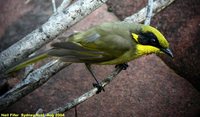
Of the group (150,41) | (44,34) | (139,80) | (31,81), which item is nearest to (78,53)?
(44,34)

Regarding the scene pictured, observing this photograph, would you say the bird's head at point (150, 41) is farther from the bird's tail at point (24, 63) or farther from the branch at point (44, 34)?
the bird's tail at point (24, 63)

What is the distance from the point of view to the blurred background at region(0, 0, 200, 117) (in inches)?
177

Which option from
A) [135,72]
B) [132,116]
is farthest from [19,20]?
[132,116]

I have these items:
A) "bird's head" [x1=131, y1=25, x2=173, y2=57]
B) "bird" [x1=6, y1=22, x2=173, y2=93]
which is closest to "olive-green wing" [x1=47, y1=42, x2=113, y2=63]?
"bird" [x1=6, y1=22, x2=173, y2=93]

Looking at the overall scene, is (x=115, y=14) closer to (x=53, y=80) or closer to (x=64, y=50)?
(x=53, y=80)

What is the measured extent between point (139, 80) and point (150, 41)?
142cm

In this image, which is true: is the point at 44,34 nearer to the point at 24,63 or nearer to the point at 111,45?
the point at 24,63

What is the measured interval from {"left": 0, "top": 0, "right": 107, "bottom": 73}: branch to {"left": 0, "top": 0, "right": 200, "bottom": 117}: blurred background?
0.64 metres

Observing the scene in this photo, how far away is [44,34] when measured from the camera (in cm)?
392

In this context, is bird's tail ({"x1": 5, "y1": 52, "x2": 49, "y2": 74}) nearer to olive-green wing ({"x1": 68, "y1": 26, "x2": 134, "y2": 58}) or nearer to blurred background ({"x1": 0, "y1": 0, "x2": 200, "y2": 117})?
olive-green wing ({"x1": 68, "y1": 26, "x2": 134, "y2": 58})

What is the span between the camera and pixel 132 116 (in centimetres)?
441

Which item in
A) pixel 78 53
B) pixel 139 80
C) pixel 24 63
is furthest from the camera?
pixel 139 80

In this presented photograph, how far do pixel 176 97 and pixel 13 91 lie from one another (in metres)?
2.19

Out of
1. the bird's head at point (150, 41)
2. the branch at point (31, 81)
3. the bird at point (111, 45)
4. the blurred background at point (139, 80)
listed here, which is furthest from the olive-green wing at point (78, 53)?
the blurred background at point (139, 80)
